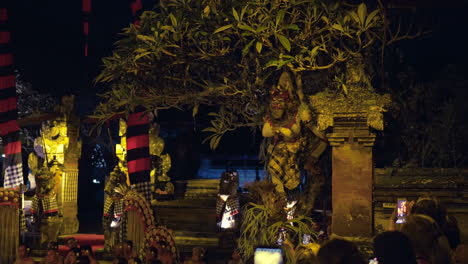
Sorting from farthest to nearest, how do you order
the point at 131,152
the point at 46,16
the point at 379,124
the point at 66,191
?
the point at 46,16
the point at 66,191
the point at 131,152
the point at 379,124

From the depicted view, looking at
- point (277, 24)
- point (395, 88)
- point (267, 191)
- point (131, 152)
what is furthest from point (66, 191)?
point (277, 24)

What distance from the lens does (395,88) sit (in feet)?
38.5

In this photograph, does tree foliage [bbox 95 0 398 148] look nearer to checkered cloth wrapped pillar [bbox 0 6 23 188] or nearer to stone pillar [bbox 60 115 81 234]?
checkered cloth wrapped pillar [bbox 0 6 23 188]

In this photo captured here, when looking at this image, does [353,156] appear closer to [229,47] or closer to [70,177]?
[229,47]

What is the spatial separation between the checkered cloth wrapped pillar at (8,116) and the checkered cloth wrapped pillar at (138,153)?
9.54ft

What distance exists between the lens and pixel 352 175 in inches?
271

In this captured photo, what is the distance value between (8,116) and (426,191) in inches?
353

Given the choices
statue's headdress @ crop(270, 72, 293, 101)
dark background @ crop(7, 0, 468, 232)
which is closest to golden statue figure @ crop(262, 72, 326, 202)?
statue's headdress @ crop(270, 72, 293, 101)

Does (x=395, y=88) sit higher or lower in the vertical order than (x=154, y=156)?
A: higher

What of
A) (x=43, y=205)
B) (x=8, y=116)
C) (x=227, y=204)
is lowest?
(x=43, y=205)

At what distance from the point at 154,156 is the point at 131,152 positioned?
2624 millimetres

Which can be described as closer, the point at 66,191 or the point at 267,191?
the point at 267,191

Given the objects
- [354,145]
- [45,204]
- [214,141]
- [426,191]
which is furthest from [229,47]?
[45,204]

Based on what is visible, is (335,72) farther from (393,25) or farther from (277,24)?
(393,25)
